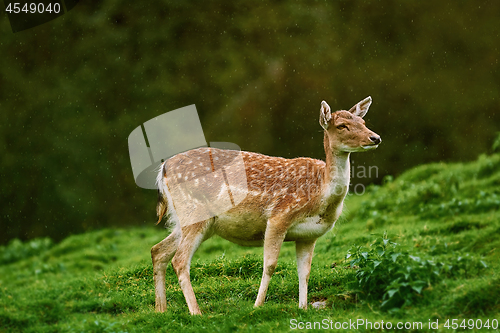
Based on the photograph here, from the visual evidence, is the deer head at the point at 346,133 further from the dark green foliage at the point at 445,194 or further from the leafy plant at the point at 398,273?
the dark green foliage at the point at 445,194

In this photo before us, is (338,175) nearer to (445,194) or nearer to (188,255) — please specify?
(188,255)

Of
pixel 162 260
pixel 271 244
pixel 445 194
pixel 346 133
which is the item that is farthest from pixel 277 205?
pixel 445 194

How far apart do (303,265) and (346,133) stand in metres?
1.65

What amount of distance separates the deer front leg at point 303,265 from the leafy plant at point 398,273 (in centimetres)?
50

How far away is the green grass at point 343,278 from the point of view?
18.5ft

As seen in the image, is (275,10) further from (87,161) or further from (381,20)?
(87,161)

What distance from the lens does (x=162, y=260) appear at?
262 inches

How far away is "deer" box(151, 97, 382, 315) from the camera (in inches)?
241

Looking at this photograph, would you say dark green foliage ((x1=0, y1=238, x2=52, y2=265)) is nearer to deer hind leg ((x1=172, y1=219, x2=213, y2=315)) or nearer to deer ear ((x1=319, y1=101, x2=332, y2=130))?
deer hind leg ((x1=172, y1=219, x2=213, y2=315))

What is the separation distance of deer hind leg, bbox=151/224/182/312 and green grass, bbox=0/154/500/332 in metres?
0.15

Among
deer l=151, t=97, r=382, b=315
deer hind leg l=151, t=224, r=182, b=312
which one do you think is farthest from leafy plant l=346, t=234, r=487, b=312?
deer hind leg l=151, t=224, r=182, b=312

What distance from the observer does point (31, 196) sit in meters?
16.2

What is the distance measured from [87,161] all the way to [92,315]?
9.95 meters

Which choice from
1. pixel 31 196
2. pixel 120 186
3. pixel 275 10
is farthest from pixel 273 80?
pixel 31 196
